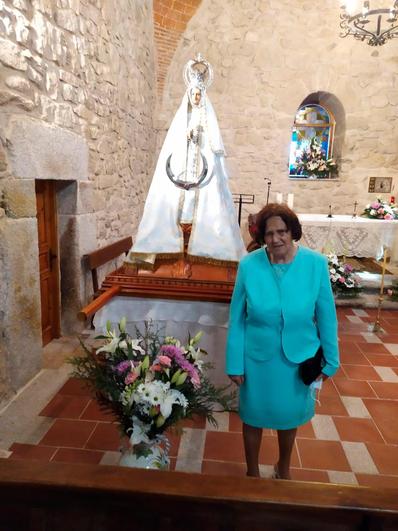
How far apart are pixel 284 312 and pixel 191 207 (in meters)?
1.53

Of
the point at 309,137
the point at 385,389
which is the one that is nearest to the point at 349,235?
the point at 309,137

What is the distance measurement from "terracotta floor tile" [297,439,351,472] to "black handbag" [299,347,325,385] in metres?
0.85

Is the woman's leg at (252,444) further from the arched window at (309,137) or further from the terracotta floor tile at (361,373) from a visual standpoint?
the arched window at (309,137)

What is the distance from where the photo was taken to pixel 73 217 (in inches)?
160

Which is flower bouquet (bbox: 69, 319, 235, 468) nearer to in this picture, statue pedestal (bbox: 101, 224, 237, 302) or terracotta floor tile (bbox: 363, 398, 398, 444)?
statue pedestal (bbox: 101, 224, 237, 302)

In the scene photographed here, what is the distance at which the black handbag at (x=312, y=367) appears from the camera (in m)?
1.91

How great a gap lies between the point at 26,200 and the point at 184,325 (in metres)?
1.54

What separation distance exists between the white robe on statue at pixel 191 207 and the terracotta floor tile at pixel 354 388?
1471 millimetres

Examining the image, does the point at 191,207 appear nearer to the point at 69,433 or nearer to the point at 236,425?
the point at 236,425

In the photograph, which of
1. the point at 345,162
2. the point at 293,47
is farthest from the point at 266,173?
the point at 293,47

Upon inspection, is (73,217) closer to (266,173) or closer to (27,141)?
(27,141)

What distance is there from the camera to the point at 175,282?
293 cm

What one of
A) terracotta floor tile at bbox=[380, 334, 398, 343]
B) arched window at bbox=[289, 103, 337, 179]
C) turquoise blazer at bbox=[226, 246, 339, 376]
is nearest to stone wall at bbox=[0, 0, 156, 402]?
turquoise blazer at bbox=[226, 246, 339, 376]

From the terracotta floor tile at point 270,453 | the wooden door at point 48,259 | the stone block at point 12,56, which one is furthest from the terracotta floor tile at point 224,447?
the stone block at point 12,56
